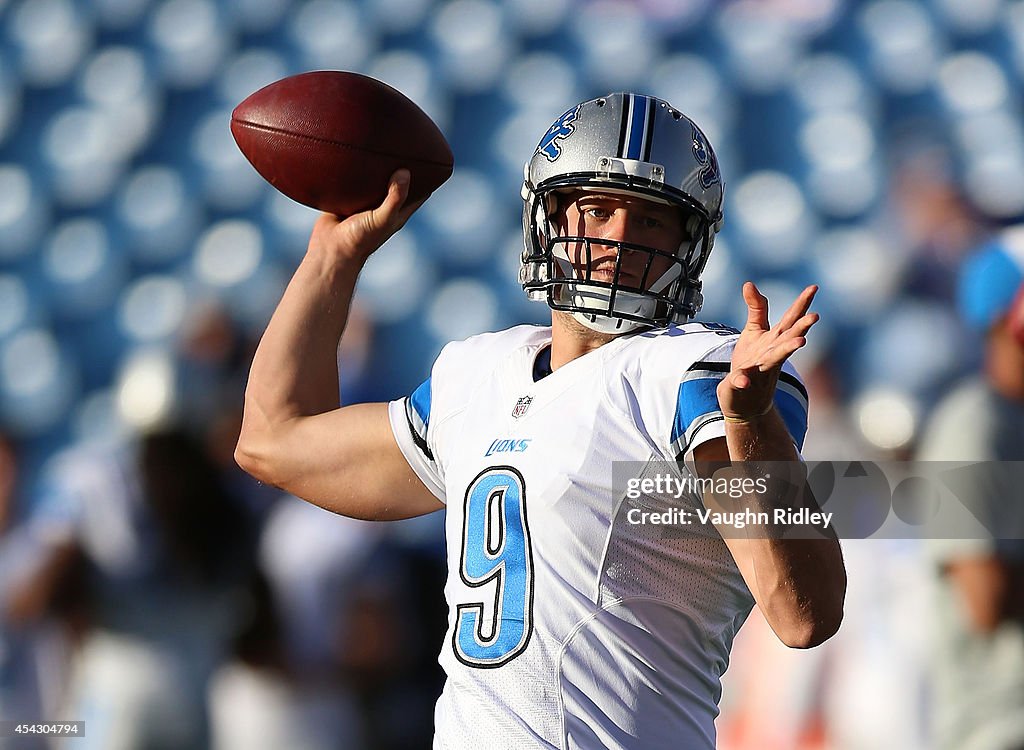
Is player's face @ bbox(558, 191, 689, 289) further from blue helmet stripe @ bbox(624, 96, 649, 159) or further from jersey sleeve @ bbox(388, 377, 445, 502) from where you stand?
jersey sleeve @ bbox(388, 377, 445, 502)

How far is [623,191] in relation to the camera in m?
1.83

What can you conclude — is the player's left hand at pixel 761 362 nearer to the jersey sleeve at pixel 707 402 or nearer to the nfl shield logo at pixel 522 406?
the jersey sleeve at pixel 707 402

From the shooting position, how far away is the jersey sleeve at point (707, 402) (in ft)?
4.98

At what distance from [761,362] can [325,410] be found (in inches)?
35.9

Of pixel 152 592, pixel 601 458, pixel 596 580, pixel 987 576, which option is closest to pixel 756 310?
pixel 601 458

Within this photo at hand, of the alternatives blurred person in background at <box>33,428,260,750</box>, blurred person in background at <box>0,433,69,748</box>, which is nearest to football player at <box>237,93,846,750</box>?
blurred person in background at <box>33,428,260,750</box>

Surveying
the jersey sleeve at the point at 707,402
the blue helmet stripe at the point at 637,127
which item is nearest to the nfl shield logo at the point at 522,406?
the jersey sleeve at the point at 707,402

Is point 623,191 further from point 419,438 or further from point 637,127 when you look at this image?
point 419,438

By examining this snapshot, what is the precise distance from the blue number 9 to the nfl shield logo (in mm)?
87

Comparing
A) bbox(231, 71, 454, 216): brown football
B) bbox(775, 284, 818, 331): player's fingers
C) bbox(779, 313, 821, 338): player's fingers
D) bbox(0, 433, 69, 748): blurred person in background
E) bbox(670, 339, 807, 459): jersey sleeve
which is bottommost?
bbox(0, 433, 69, 748): blurred person in background

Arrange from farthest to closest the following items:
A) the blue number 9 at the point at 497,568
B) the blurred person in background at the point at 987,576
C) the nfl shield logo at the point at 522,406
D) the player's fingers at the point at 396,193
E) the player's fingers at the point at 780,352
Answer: the blurred person in background at the point at 987,576 → the player's fingers at the point at 396,193 → the nfl shield logo at the point at 522,406 → the blue number 9 at the point at 497,568 → the player's fingers at the point at 780,352

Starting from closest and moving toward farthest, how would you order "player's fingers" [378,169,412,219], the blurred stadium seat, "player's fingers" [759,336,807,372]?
"player's fingers" [759,336,807,372], "player's fingers" [378,169,412,219], the blurred stadium seat

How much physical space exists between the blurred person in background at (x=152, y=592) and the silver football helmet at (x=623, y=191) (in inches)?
82.9

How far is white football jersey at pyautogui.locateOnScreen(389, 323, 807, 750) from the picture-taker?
1577 millimetres
